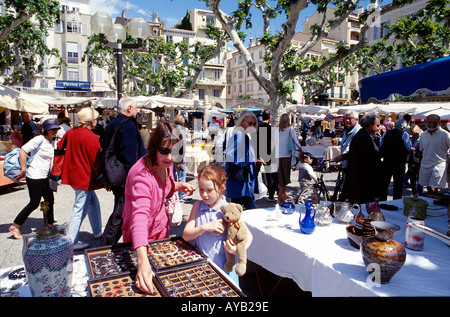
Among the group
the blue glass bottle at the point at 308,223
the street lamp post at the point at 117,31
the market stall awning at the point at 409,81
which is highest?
the street lamp post at the point at 117,31

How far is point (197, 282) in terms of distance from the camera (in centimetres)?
154

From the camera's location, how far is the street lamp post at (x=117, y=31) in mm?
5660

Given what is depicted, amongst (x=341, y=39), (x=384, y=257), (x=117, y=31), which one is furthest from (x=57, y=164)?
(x=341, y=39)

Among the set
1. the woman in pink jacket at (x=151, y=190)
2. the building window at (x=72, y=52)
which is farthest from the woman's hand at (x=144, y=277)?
the building window at (x=72, y=52)

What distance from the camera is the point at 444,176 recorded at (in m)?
6.30

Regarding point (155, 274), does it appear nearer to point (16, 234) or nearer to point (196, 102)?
point (16, 234)

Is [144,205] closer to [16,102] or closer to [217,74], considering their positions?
[16,102]

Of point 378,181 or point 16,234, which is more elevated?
point 378,181

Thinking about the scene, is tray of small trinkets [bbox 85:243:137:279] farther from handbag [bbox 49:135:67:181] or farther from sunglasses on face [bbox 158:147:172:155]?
handbag [bbox 49:135:67:181]

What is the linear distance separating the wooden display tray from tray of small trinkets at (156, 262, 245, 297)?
5 cm

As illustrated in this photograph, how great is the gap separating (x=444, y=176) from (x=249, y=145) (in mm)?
4975

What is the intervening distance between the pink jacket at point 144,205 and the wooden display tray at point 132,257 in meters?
0.13

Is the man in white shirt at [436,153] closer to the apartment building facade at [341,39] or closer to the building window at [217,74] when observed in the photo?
the apartment building facade at [341,39]
